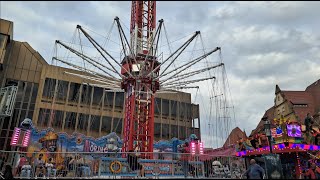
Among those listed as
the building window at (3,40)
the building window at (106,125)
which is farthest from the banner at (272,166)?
the building window at (3,40)

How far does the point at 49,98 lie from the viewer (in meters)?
38.9

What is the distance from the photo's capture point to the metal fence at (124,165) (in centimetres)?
1438

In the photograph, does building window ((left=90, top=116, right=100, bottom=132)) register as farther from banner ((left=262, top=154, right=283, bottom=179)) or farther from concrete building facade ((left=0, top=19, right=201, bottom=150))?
banner ((left=262, top=154, right=283, bottom=179))

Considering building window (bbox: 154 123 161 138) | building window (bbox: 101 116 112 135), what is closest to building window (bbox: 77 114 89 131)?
building window (bbox: 101 116 112 135)

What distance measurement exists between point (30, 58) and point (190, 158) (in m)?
32.9

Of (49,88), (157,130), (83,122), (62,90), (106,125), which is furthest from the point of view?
(157,130)

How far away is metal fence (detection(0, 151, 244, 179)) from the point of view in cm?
1438

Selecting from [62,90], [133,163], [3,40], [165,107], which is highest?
[3,40]

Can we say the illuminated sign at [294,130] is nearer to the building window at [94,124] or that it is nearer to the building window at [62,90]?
the building window at [94,124]

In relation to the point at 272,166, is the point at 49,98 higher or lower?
higher

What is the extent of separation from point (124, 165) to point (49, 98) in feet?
90.5

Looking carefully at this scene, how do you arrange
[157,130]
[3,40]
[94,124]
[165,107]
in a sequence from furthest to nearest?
[165,107] < [157,130] < [94,124] < [3,40]

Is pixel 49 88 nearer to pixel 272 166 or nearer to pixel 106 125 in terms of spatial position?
pixel 106 125

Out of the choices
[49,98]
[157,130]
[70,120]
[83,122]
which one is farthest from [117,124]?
[49,98]
